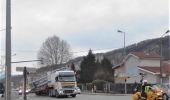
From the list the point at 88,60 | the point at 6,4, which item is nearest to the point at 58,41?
the point at 88,60

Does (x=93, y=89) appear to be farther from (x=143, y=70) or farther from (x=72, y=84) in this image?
(x=72, y=84)

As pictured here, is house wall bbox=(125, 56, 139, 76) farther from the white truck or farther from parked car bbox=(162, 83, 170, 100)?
parked car bbox=(162, 83, 170, 100)

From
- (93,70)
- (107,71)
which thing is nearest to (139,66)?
(107,71)

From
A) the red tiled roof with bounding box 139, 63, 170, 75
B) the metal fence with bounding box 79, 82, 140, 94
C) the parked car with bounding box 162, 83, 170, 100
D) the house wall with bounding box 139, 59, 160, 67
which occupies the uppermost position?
the house wall with bounding box 139, 59, 160, 67

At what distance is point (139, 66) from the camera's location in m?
91.6

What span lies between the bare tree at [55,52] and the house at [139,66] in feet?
65.7

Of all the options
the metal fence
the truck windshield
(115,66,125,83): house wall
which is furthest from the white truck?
(115,66,125,83): house wall

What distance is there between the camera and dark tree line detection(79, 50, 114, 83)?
104812 millimetres

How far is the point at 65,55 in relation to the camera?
11438 cm

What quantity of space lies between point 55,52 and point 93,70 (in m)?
11.8

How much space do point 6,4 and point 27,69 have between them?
11.4 metres

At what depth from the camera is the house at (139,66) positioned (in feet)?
288

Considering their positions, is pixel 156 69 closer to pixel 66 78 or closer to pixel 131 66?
pixel 131 66

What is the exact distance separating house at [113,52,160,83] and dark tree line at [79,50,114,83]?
26.7ft
